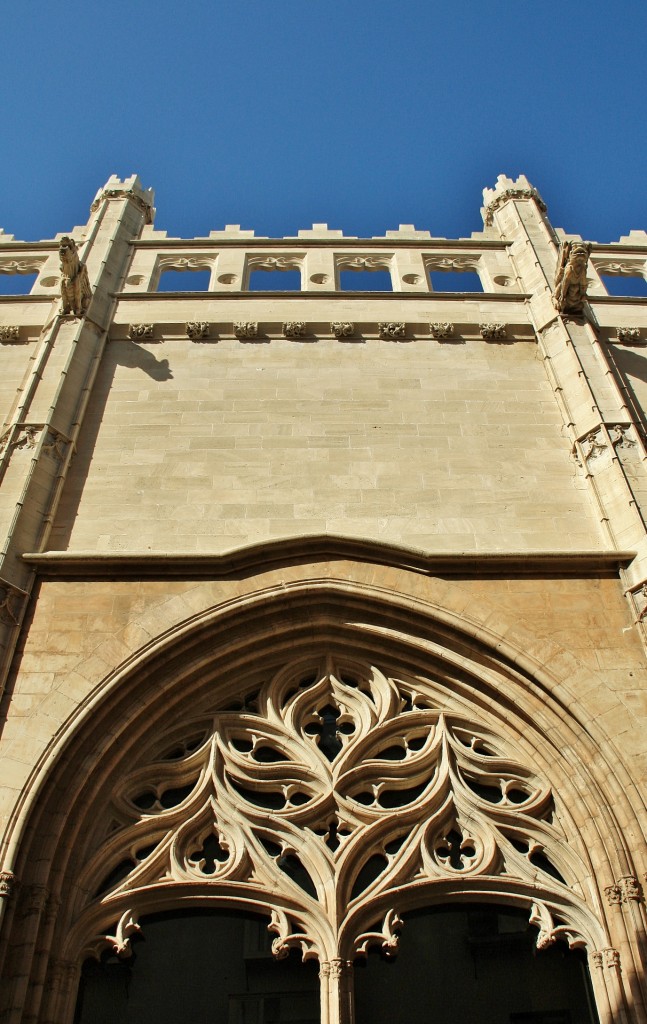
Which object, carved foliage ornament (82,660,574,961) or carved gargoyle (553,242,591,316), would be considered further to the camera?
carved gargoyle (553,242,591,316)

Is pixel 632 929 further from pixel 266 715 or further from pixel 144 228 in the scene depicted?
pixel 144 228

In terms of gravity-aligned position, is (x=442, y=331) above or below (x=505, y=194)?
below

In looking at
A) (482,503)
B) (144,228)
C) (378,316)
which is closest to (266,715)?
(482,503)

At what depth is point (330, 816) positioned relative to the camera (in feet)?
27.1

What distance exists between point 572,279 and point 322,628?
275 inches

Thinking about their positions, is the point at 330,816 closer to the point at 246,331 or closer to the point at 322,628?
the point at 322,628

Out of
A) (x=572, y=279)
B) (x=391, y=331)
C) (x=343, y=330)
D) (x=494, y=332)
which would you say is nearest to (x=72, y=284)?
(x=343, y=330)

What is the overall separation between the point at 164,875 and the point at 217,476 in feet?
16.1

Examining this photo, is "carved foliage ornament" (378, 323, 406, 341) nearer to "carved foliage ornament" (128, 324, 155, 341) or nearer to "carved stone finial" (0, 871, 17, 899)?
"carved foliage ornament" (128, 324, 155, 341)

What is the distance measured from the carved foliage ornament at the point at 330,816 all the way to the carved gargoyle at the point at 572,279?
6933mm

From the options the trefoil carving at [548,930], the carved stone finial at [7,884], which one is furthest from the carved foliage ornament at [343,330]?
the carved stone finial at [7,884]

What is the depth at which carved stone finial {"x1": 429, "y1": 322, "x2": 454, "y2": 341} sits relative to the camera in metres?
13.5

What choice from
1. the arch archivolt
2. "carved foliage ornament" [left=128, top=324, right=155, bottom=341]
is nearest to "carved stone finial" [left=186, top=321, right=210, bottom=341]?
"carved foliage ornament" [left=128, top=324, right=155, bottom=341]

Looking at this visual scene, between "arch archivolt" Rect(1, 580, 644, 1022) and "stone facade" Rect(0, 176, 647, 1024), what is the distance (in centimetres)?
3
